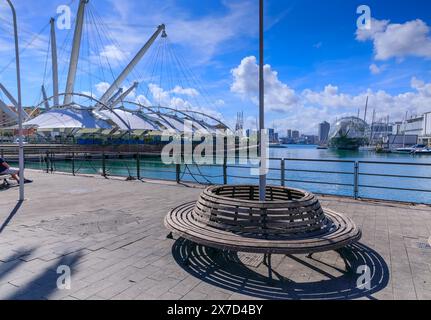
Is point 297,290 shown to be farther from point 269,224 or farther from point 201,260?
point 201,260

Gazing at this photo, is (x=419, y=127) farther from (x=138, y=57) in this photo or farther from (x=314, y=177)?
(x=314, y=177)

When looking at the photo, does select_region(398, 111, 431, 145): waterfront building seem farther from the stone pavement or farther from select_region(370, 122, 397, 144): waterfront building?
the stone pavement

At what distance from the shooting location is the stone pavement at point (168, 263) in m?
3.27

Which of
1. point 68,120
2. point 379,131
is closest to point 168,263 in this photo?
point 68,120

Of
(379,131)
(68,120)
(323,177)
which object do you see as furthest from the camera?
(379,131)

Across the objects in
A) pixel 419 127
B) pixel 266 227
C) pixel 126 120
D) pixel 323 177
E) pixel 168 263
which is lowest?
pixel 323 177

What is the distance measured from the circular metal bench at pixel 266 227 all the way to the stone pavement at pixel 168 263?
43cm

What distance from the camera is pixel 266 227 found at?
149 inches

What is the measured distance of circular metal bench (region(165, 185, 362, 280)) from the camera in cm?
344

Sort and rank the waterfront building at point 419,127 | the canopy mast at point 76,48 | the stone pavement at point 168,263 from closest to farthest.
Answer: the stone pavement at point 168,263
the canopy mast at point 76,48
the waterfront building at point 419,127

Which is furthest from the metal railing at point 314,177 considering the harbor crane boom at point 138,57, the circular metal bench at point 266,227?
the harbor crane boom at point 138,57

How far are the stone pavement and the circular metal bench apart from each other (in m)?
0.43

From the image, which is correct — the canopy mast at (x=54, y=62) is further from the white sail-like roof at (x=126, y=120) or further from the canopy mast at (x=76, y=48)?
the white sail-like roof at (x=126, y=120)

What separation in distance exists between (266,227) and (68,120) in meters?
67.6
